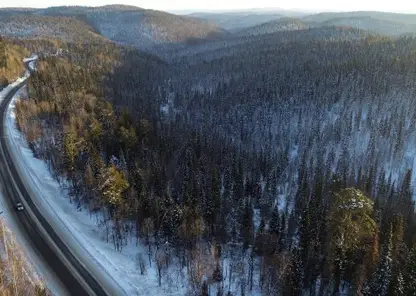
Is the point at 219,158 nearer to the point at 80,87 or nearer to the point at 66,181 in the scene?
the point at 66,181

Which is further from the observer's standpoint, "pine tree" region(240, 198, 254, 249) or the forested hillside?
the forested hillside

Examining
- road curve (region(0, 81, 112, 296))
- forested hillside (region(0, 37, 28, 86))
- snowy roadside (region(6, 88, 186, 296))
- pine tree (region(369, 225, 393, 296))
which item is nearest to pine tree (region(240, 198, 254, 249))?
snowy roadside (region(6, 88, 186, 296))

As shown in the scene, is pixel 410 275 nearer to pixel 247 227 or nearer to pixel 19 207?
pixel 247 227

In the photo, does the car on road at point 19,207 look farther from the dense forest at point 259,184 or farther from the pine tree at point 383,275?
the pine tree at point 383,275

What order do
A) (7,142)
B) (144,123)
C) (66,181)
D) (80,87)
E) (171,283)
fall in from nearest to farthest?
(171,283), (66,181), (7,142), (144,123), (80,87)

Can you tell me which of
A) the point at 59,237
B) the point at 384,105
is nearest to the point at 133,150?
the point at 59,237

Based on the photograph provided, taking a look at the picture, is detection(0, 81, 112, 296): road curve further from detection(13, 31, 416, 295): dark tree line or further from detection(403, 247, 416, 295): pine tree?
detection(403, 247, 416, 295): pine tree

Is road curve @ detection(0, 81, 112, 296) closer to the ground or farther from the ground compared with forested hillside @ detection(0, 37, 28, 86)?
closer to the ground
